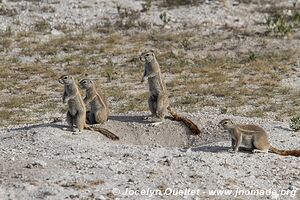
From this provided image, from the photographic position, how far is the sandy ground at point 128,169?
9.56 metres

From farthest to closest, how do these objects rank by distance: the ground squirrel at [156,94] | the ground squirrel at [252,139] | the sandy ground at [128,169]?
1. the ground squirrel at [156,94]
2. the ground squirrel at [252,139]
3. the sandy ground at [128,169]

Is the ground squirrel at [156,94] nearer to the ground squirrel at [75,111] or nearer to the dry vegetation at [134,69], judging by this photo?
the ground squirrel at [75,111]

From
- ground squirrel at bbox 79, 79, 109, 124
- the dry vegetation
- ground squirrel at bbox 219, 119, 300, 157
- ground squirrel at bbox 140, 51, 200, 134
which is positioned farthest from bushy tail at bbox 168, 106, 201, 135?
the dry vegetation

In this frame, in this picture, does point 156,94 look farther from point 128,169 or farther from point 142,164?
point 128,169

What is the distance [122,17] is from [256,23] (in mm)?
4531

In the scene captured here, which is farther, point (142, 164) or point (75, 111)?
point (75, 111)

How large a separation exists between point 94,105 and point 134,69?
6.85 meters

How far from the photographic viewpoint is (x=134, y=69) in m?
20.3

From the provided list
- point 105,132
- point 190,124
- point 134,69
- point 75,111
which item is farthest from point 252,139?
point 134,69

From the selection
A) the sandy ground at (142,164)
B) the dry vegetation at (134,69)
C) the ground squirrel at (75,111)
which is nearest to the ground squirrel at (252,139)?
the sandy ground at (142,164)

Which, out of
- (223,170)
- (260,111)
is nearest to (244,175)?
(223,170)

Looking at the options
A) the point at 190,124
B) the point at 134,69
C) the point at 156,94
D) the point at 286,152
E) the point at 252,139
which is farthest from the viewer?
the point at 134,69

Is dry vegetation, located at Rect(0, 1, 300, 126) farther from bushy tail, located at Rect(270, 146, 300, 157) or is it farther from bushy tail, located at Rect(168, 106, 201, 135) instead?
bushy tail, located at Rect(270, 146, 300, 157)

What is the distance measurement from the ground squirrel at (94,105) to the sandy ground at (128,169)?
2.62 ft
